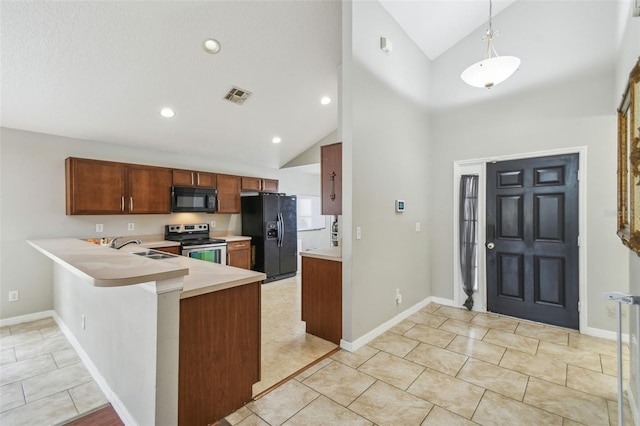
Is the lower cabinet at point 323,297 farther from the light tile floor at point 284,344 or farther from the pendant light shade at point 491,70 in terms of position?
the pendant light shade at point 491,70

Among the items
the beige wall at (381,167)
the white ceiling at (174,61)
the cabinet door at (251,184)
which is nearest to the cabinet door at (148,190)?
the white ceiling at (174,61)

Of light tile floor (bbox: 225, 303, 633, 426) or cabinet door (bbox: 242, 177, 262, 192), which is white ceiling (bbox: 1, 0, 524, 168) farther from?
light tile floor (bbox: 225, 303, 633, 426)

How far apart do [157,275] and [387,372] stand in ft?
6.48

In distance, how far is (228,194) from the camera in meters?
5.31

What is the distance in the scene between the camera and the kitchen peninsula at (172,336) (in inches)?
58.9

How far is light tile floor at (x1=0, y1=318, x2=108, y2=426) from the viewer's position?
1974mm

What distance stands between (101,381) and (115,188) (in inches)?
104

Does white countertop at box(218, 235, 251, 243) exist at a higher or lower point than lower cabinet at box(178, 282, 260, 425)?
higher

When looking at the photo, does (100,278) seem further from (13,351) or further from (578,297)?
(578,297)

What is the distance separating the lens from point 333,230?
7.42 m

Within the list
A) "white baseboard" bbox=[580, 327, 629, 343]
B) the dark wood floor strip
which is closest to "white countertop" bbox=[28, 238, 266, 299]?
the dark wood floor strip

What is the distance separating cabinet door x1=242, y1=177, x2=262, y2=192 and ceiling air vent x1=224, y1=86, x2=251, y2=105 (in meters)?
1.86

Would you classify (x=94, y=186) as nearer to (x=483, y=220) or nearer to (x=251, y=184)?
(x=251, y=184)

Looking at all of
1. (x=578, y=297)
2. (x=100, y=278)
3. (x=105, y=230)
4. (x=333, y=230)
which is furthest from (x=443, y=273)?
(x=105, y=230)
